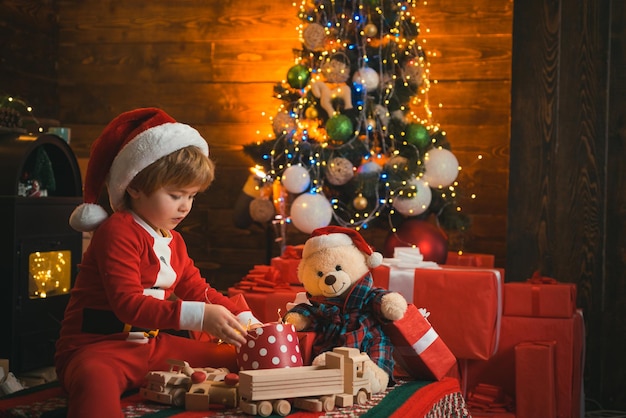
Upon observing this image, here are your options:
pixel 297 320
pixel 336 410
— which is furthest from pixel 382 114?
pixel 336 410

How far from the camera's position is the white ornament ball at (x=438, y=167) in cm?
386

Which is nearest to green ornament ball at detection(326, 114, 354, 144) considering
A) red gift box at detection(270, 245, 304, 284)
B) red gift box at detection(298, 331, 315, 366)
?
red gift box at detection(270, 245, 304, 284)

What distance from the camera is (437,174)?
387 centimetres

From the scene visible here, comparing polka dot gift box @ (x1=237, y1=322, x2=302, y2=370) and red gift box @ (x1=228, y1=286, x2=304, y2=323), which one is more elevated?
polka dot gift box @ (x1=237, y1=322, x2=302, y2=370)

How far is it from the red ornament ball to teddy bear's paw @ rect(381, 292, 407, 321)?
1.45m

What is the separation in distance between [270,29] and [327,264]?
8.97ft

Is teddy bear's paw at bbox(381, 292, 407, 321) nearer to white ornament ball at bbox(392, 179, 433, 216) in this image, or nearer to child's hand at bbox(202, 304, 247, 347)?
child's hand at bbox(202, 304, 247, 347)

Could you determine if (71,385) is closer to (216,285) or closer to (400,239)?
(400,239)

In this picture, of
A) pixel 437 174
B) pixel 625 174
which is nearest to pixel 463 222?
pixel 437 174

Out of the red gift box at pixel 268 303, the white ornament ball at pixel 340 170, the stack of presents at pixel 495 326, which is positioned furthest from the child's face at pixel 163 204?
the white ornament ball at pixel 340 170

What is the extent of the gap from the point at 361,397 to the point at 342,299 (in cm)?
52

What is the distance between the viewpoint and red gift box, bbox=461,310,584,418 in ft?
10.4

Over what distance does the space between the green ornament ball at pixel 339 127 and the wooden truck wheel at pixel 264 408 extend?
2.18 m

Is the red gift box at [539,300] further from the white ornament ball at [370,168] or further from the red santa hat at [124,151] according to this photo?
the red santa hat at [124,151]
